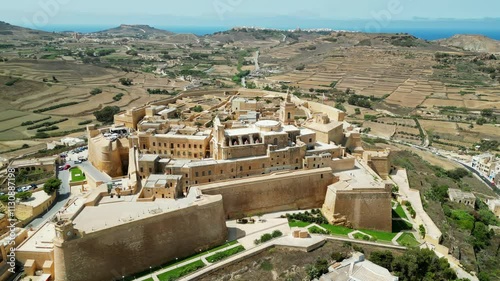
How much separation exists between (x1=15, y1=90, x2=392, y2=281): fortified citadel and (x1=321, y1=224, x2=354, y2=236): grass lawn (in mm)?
582

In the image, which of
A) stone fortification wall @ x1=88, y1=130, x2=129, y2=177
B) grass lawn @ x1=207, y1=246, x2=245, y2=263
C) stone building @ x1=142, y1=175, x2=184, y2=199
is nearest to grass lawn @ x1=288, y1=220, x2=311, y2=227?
grass lawn @ x1=207, y1=246, x2=245, y2=263

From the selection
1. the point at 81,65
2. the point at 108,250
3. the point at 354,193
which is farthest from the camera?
the point at 81,65

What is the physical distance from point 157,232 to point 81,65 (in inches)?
3887

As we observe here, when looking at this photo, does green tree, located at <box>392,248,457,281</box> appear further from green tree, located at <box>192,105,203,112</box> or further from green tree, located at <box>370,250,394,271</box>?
green tree, located at <box>192,105,203,112</box>

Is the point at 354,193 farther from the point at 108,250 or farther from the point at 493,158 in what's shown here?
the point at 493,158

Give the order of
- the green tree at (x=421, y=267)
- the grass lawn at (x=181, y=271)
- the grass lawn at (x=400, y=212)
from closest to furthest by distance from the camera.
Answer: the grass lawn at (x=181, y=271)
the green tree at (x=421, y=267)
the grass lawn at (x=400, y=212)

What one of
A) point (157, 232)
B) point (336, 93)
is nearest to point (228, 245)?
point (157, 232)

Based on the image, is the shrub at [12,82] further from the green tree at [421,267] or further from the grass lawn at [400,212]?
the green tree at [421,267]

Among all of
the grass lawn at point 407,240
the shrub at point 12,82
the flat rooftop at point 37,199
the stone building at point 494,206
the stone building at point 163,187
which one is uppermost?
the shrub at point 12,82

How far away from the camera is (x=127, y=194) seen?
29.0 meters

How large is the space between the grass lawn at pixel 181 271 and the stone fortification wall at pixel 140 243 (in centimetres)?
147

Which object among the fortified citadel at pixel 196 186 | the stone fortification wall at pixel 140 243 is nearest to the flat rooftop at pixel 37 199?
the fortified citadel at pixel 196 186

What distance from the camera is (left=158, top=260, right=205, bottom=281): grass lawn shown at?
2387cm

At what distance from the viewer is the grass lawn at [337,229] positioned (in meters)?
30.2
